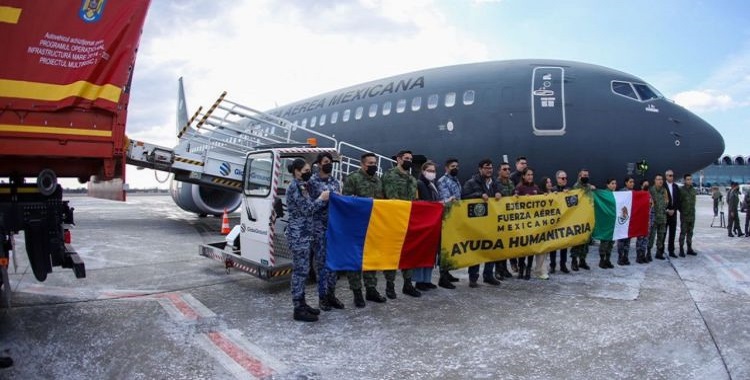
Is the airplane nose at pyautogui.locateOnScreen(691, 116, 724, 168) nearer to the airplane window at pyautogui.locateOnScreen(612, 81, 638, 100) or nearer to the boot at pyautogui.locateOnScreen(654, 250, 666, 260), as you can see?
the airplane window at pyautogui.locateOnScreen(612, 81, 638, 100)

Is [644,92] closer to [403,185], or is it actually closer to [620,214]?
[620,214]

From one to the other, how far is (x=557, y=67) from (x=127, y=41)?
9.12 meters

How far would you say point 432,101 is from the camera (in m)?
11.7

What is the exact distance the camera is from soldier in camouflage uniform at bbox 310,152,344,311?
557 centimetres

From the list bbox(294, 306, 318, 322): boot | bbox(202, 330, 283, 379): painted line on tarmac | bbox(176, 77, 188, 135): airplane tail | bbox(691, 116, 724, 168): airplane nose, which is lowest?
bbox(202, 330, 283, 379): painted line on tarmac

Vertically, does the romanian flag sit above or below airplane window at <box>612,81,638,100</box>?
below

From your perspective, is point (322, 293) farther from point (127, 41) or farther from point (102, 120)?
point (127, 41)

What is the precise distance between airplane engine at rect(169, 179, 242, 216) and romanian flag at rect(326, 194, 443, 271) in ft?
35.2

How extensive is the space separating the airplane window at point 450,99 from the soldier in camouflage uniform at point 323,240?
6.36m

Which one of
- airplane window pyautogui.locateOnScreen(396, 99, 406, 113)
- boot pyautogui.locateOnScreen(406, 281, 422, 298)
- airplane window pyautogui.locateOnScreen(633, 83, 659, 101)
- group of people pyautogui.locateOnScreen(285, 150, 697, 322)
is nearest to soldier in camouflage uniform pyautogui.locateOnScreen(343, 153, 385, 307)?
group of people pyautogui.locateOnScreen(285, 150, 697, 322)

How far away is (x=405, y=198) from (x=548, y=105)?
554cm

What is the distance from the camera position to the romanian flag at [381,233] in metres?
5.64

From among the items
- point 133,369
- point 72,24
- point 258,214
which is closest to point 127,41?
point 72,24

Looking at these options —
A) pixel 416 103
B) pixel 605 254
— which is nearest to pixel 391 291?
pixel 605 254
